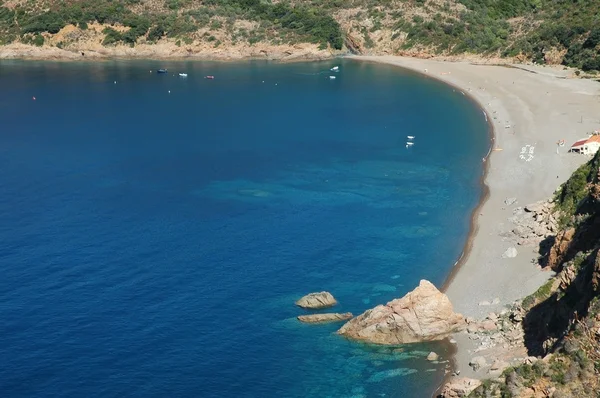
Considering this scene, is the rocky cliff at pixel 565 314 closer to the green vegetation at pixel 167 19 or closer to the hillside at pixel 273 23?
the hillside at pixel 273 23

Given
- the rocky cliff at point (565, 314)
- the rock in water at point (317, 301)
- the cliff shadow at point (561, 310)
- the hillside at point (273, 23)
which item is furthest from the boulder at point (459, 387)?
the hillside at point (273, 23)

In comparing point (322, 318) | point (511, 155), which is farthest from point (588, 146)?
point (322, 318)

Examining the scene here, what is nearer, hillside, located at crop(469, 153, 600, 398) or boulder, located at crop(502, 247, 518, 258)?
hillside, located at crop(469, 153, 600, 398)

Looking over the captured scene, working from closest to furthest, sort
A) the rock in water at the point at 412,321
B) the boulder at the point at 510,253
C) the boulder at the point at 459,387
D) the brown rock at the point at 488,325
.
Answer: the boulder at the point at 459,387, the rock in water at the point at 412,321, the brown rock at the point at 488,325, the boulder at the point at 510,253

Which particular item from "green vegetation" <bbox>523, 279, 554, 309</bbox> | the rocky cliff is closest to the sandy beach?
"green vegetation" <bbox>523, 279, 554, 309</bbox>

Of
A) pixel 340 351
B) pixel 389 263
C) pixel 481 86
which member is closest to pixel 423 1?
pixel 481 86

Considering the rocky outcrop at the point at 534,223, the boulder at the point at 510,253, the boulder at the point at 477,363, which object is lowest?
the boulder at the point at 477,363

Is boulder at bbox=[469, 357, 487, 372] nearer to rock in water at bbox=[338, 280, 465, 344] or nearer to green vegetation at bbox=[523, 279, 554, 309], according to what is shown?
rock in water at bbox=[338, 280, 465, 344]
